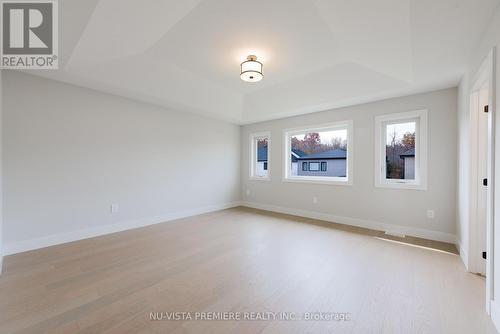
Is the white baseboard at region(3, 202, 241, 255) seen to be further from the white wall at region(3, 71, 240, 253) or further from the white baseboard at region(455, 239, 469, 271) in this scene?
the white baseboard at region(455, 239, 469, 271)

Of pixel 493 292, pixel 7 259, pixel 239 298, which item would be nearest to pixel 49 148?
pixel 7 259

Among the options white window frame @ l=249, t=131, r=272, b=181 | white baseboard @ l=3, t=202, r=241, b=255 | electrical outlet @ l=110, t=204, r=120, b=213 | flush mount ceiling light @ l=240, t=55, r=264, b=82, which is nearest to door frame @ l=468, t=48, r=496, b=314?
flush mount ceiling light @ l=240, t=55, r=264, b=82

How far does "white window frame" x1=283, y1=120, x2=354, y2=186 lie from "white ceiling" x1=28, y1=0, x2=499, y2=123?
20.0 inches

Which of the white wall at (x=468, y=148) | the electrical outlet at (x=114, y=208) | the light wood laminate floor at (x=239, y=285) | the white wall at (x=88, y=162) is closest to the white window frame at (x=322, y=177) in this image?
the light wood laminate floor at (x=239, y=285)

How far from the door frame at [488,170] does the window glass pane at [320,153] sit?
2.14 metres

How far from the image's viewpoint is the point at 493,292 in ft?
5.31

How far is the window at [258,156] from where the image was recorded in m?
5.82

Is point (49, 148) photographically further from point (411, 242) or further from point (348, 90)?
point (411, 242)

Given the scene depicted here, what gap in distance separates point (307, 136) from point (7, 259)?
5.29 m

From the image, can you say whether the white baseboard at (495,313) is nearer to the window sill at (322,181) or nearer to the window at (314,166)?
the window sill at (322,181)

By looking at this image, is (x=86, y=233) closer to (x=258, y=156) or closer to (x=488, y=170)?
(x=258, y=156)

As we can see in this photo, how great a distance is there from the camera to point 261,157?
596 cm

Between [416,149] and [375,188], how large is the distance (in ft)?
2.95

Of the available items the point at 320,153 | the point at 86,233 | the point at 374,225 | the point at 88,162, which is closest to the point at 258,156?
the point at 320,153
